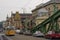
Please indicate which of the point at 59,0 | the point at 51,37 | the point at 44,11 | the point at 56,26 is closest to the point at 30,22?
the point at 44,11

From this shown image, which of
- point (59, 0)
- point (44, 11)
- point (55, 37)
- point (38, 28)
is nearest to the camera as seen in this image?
point (55, 37)

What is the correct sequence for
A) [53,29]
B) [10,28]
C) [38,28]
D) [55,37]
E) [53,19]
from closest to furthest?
1. [53,19]
2. [55,37]
3. [38,28]
4. [53,29]
5. [10,28]

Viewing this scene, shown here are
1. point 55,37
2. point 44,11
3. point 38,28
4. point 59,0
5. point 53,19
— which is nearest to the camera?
point 53,19

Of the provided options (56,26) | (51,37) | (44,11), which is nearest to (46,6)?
(44,11)

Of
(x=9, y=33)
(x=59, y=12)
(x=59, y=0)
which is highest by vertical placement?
(x=59, y=0)

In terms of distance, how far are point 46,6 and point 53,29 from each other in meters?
53.1

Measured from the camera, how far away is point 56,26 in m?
48.2

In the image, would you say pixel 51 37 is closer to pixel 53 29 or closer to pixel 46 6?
pixel 53 29

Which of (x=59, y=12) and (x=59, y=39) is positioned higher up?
(x=59, y=12)

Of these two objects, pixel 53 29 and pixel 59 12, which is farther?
pixel 53 29

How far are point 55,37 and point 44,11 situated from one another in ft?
177

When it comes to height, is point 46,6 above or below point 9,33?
above

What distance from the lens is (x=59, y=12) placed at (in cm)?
3581

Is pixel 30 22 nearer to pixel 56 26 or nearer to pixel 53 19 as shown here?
pixel 56 26
